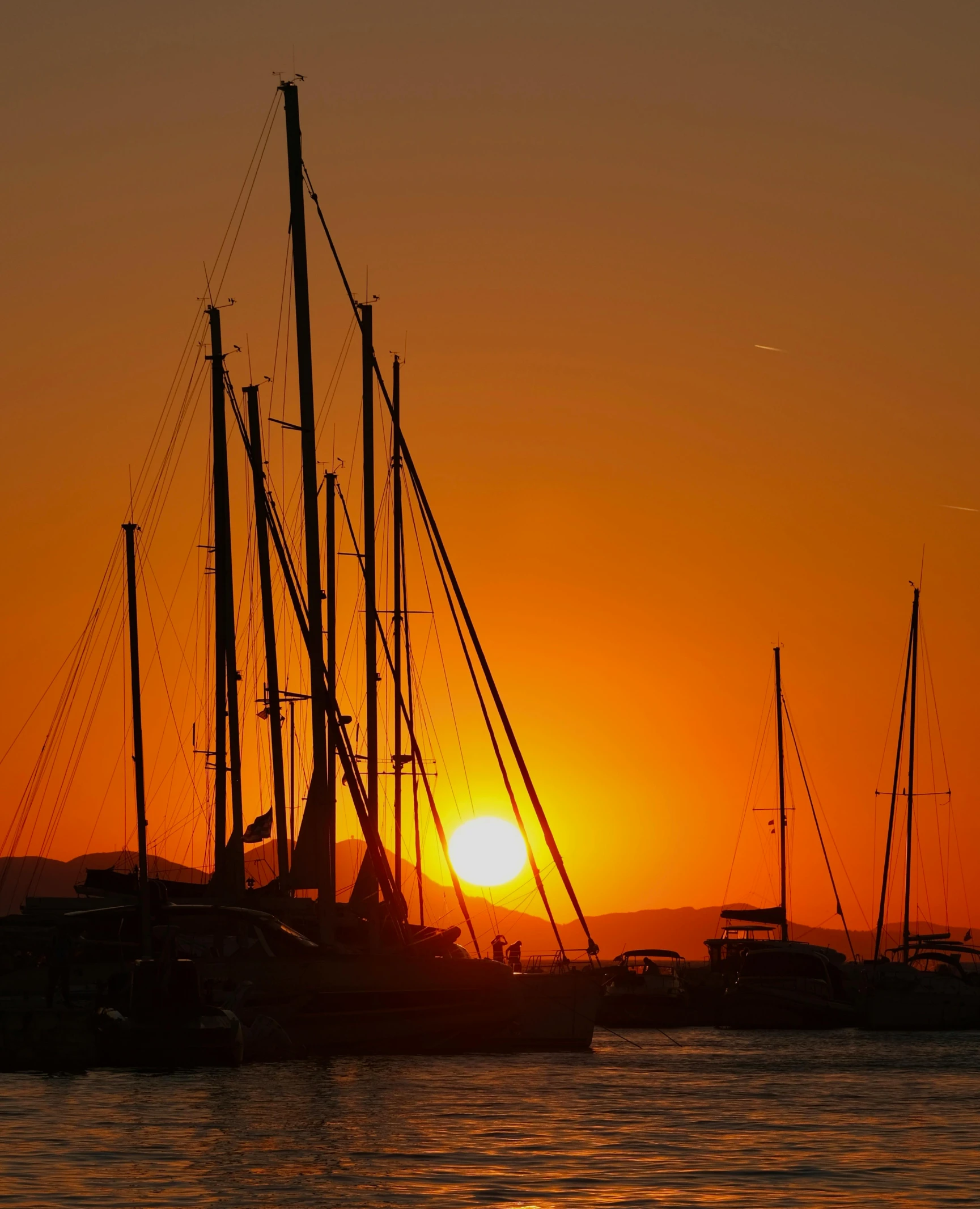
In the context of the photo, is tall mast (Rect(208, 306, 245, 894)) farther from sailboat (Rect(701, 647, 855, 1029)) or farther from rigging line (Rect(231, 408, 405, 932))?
sailboat (Rect(701, 647, 855, 1029))

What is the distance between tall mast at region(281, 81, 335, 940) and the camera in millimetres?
35812

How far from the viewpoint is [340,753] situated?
124 ft

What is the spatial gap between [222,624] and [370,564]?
14.6 ft

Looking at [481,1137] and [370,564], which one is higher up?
[370,564]

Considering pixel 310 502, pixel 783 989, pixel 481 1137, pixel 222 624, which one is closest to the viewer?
pixel 481 1137

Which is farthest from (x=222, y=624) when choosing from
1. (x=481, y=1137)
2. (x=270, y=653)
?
(x=481, y=1137)

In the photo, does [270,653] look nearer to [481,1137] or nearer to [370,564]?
[370,564]

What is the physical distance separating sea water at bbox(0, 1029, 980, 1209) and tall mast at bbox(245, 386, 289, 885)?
10121 millimetres

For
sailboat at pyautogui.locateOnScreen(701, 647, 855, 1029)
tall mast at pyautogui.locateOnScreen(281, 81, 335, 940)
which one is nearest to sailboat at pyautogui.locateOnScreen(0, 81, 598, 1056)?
tall mast at pyautogui.locateOnScreen(281, 81, 335, 940)

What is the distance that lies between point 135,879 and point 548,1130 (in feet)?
71.7

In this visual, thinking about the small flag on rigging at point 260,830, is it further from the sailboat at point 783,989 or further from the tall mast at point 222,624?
the sailboat at point 783,989

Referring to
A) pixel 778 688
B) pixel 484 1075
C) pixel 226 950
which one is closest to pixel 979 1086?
pixel 484 1075

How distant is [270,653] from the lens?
4675 centimetres

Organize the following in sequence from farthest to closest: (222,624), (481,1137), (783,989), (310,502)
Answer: (783,989) → (222,624) → (310,502) → (481,1137)
